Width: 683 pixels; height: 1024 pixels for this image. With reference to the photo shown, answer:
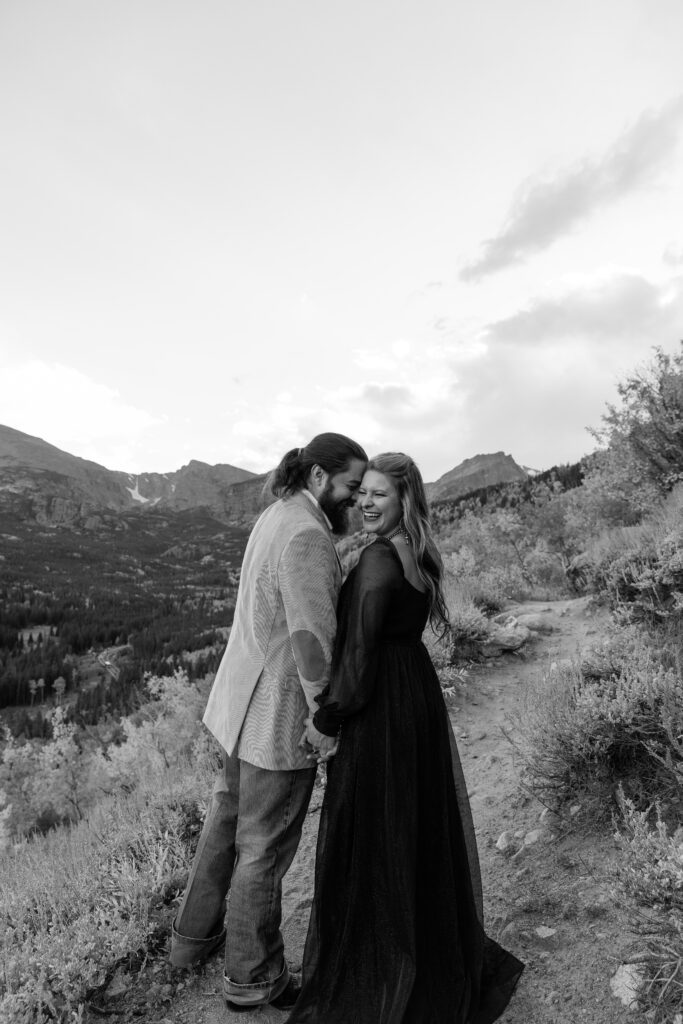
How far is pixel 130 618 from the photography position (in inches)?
3073

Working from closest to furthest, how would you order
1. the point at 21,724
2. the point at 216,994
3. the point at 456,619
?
1. the point at 216,994
2. the point at 456,619
3. the point at 21,724

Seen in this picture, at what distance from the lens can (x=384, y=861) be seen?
2207 mm

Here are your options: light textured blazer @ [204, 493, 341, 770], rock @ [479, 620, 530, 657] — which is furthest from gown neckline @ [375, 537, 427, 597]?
rock @ [479, 620, 530, 657]

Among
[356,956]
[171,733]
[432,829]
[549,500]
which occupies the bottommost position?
[171,733]

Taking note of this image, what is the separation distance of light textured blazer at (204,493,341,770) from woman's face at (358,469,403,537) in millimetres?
191

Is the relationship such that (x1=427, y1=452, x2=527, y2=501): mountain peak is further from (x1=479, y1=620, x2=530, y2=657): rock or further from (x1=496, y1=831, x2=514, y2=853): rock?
(x1=496, y1=831, x2=514, y2=853): rock

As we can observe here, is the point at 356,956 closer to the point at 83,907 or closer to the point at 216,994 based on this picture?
the point at 216,994

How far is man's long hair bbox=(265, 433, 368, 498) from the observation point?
2498 millimetres

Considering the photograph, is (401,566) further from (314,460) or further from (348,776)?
(348,776)

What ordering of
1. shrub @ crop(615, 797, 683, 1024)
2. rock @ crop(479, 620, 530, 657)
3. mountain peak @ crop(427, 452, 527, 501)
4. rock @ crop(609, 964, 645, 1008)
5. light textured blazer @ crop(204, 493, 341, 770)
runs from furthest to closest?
mountain peak @ crop(427, 452, 527, 501)
rock @ crop(479, 620, 530, 657)
light textured blazer @ crop(204, 493, 341, 770)
rock @ crop(609, 964, 645, 1008)
shrub @ crop(615, 797, 683, 1024)

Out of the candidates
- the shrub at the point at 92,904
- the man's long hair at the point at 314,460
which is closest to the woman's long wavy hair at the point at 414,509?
the man's long hair at the point at 314,460

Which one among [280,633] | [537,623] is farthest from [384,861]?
[537,623]

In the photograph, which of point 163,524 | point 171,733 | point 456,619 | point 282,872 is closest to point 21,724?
point 171,733

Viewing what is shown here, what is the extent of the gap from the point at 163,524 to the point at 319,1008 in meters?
200
